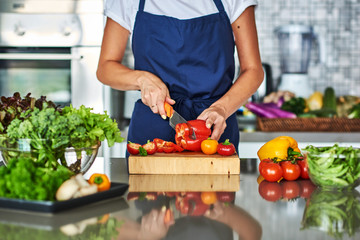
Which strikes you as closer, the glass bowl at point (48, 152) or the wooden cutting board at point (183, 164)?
the glass bowl at point (48, 152)

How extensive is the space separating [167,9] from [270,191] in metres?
0.97

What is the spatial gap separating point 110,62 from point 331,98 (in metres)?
2.09

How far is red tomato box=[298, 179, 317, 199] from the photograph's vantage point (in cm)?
129

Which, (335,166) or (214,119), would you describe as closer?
(335,166)

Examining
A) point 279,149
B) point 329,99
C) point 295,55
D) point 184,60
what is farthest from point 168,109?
point 295,55

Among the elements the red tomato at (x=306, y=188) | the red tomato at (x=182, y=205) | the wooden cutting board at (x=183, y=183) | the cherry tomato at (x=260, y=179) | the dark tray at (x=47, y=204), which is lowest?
the cherry tomato at (x=260, y=179)

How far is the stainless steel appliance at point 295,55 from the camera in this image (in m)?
3.75

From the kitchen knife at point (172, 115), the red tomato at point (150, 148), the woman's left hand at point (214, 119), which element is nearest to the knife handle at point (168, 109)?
the kitchen knife at point (172, 115)

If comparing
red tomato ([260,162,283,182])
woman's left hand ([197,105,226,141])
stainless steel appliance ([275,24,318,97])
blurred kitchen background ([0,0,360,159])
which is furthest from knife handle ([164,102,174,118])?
stainless steel appliance ([275,24,318,97])

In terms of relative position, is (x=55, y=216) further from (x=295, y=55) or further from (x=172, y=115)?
(x=295, y=55)

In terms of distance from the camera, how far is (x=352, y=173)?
4.27 ft

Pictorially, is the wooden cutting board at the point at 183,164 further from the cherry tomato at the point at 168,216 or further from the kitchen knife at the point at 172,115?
the cherry tomato at the point at 168,216

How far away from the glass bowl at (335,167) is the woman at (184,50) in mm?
650

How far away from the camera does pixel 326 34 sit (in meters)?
3.89
